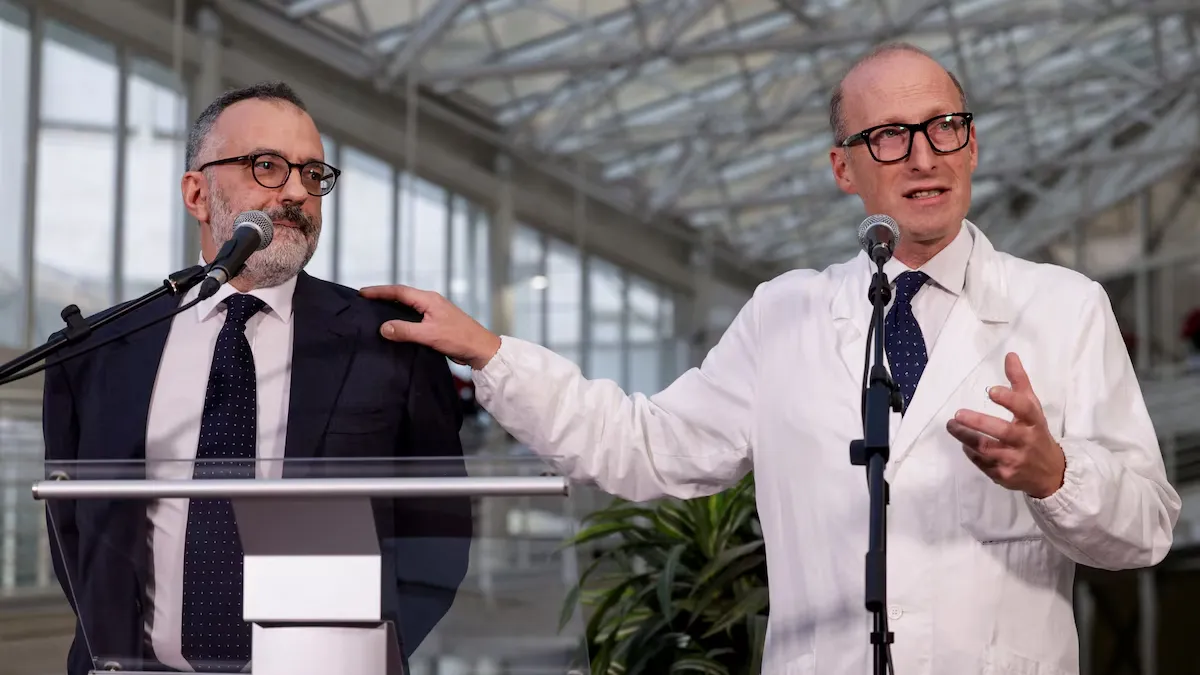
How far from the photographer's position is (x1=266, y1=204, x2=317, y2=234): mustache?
220cm

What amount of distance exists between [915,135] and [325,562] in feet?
3.46

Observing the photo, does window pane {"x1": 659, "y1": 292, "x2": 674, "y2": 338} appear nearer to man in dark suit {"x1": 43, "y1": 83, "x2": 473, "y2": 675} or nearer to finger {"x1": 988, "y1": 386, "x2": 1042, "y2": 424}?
man in dark suit {"x1": 43, "y1": 83, "x2": 473, "y2": 675}

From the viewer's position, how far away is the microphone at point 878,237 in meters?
1.79

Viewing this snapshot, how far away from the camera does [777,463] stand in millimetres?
2154

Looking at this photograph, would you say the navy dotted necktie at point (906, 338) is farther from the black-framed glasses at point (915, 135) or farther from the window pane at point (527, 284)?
the window pane at point (527, 284)

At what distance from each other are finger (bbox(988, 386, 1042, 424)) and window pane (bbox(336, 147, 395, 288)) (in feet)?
24.6

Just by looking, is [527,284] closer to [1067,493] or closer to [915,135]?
[915,135]

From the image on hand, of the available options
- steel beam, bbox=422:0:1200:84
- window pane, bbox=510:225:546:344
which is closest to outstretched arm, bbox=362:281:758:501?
steel beam, bbox=422:0:1200:84

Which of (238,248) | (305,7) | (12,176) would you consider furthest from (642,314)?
(238,248)

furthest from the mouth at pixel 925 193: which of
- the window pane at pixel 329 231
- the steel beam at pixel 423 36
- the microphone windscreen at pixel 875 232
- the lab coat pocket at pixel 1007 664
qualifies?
the steel beam at pixel 423 36

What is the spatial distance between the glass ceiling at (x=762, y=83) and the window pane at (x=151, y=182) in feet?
3.35

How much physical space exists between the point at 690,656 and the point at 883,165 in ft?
3.89

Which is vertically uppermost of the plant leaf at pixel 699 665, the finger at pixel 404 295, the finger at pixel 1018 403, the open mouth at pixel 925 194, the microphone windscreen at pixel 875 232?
the open mouth at pixel 925 194

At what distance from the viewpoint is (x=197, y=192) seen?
2312mm
